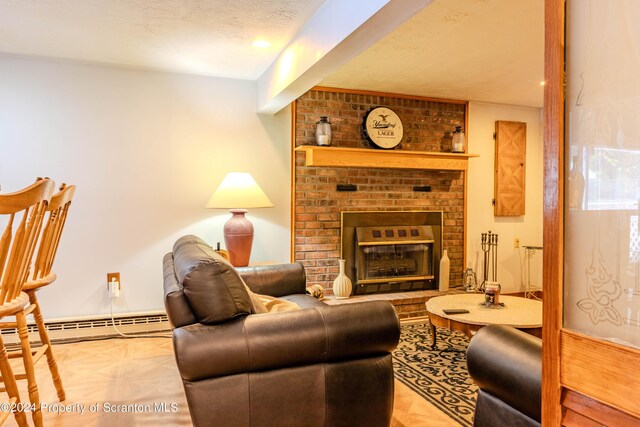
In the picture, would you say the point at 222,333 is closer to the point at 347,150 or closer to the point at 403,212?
the point at 347,150

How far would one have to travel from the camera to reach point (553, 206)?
917mm

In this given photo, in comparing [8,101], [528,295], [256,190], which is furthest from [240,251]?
[528,295]

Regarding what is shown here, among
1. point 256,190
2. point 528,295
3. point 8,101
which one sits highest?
point 8,101

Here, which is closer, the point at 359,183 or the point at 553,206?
the point at 553,206

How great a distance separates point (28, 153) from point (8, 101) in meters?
0.42

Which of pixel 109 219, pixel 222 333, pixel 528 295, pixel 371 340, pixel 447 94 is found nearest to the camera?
pixel 222 333

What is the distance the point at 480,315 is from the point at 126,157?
10.0 feet

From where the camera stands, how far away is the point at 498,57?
10.8ft

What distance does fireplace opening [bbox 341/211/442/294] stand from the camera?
4.31 metres

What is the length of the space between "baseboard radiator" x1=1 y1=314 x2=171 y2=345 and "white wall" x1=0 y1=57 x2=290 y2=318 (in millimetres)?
85

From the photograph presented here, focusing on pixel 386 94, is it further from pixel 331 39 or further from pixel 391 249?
pixel 331 39

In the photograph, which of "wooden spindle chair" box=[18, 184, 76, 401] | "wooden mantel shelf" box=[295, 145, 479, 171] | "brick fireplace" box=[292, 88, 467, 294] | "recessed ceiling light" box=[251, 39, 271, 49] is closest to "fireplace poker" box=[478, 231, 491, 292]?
"brick fireplace" box=[292, 88, 467, 294]

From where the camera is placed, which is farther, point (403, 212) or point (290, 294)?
point (403, 212)

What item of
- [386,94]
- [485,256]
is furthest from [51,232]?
[485,256]
